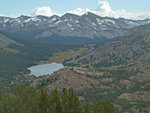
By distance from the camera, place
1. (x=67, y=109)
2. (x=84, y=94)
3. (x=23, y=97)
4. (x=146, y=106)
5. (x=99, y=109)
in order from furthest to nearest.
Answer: (x=84, y=94) < (x=146, y=106) < (x=23, y=97) < (x=99, y=109) < (x=67, y=109)

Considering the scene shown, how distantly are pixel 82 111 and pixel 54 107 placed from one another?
8180mm

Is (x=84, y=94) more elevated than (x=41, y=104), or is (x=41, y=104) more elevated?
(x=41, y=104)

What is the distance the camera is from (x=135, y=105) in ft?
550

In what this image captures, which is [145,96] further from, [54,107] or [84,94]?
[54,107]

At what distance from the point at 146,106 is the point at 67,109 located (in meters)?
126

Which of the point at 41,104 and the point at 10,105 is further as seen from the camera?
Answer: the point at 10,105

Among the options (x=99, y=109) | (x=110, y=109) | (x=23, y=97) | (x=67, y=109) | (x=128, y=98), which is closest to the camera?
(x=67, y=109)

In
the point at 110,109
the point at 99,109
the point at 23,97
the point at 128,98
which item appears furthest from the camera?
the point at 128,98

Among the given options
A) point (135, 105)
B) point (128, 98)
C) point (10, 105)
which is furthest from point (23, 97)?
point (128, 98)

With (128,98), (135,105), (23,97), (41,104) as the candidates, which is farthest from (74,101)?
(128,98)

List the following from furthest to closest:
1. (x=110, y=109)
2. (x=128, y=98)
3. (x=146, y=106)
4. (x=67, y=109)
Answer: (x=128, y=98), (x=146, y=106), (x=110, y=109), (x=67, y=109)

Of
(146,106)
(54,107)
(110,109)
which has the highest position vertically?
(54,107)

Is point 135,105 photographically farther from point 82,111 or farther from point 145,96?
point 82,111

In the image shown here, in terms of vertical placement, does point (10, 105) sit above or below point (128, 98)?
above
